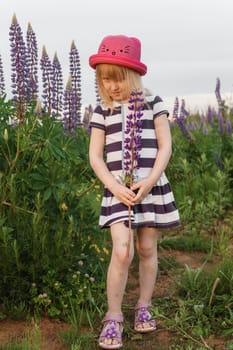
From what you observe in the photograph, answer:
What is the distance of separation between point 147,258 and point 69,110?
123 cm

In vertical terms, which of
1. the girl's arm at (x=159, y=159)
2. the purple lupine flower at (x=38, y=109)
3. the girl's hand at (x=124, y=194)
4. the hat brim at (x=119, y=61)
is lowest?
the girl's hand at (x=124, y=194)

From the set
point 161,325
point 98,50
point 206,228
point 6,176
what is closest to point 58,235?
point 6,176

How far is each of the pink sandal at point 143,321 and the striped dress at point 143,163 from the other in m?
0.57

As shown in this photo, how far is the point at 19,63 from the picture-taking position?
13.7 feet

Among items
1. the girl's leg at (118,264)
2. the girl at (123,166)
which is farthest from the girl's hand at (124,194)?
the girl's leg at (118,264)

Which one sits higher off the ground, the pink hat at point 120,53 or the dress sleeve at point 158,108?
the pink hat at point 120,53

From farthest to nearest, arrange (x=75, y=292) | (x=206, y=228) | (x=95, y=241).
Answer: (x=206, y=228), (x=95, y=241), (x=75, y=292)

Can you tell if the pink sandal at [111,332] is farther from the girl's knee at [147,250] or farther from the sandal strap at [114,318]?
the girl's knee at [147,250]

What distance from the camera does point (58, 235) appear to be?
3.97m

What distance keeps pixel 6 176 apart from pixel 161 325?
4.34ft

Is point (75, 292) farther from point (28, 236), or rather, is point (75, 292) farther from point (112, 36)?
point (112, 36)

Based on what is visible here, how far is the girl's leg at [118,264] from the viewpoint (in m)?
3.61

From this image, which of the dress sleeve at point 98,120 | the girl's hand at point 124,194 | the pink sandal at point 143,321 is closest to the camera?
the girl's hand at point 124,194

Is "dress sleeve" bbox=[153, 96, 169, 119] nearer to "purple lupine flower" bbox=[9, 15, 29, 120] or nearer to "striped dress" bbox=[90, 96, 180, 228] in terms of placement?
"striped dress" bbox=[90, 96, 180, 228]
